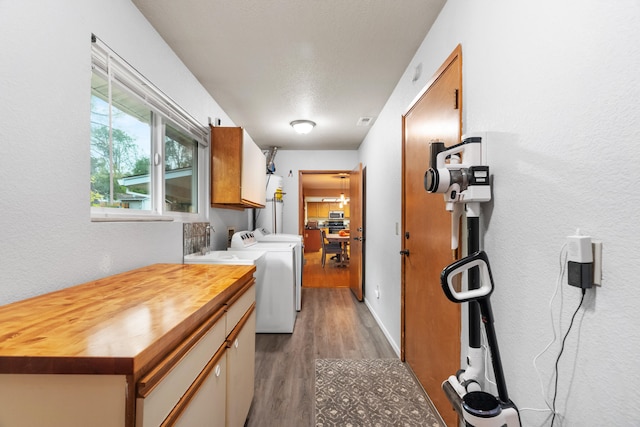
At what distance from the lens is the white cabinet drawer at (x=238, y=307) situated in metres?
1.24

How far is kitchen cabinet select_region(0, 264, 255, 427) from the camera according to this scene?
0.58m

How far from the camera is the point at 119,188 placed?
1608 mm

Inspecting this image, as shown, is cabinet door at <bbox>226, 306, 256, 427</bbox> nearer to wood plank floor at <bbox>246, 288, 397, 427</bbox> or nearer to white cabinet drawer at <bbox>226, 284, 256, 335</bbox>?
white cabinet drawer at <bbox>226, 284, 256, 335</bbox>

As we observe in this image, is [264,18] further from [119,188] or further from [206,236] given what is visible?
[206,236]

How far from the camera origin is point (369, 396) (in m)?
1.87

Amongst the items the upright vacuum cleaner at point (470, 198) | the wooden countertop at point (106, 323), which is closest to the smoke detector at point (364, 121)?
the upright vacuum cleaner at point (470, 198)

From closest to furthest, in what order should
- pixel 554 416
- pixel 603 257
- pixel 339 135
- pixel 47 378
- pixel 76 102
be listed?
1. pixel 47 378
2. pixel 603 257
3. pixel 554 416
4. pixel 76 102
5. pixel 339 135

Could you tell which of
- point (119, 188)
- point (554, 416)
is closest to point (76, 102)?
point (119, 188)

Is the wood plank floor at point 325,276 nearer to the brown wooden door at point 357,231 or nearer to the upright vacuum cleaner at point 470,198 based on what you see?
the brown wooden door at point 357,231

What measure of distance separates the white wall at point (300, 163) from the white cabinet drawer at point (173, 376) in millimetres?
3906

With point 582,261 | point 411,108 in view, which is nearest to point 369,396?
point 582,261

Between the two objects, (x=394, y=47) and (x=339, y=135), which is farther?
(x=339, y=135)

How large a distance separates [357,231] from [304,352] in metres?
2.14

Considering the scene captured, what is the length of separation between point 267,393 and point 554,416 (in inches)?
63.6
